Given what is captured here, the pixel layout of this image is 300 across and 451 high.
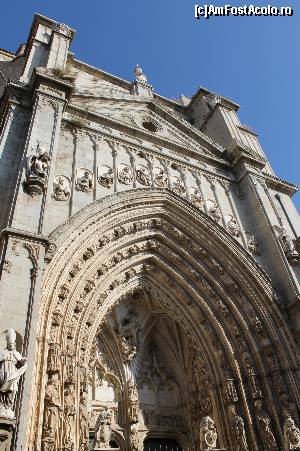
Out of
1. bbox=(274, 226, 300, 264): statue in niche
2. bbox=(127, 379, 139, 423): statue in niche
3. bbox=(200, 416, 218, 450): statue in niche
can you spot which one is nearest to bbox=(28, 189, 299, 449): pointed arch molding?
bbox=(274, 226, 300, 264): statue in niche

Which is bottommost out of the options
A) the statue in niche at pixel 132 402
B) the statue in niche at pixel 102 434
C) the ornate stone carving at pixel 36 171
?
the statue in niche at pixel 102 434

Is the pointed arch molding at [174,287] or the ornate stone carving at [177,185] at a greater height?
the ornate stone carving at [177,185]

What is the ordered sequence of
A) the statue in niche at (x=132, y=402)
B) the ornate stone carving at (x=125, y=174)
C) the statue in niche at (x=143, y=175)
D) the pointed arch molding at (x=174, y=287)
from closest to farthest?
the pointed arch molding at (x=174, y=287), the statue in niche at (x=132, y=402), the ornate stone carving at (x=125, y=174), the statue in niche at (x=143, y=175)

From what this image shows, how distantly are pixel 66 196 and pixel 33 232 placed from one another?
1874 mm

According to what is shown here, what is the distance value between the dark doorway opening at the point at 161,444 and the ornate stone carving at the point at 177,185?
612 centimetres

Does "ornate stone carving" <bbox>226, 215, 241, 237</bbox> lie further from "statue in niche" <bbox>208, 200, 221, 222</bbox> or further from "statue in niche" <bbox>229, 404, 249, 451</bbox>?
"statue in niche" <bbox>229, 404, 249, 451</bbox>

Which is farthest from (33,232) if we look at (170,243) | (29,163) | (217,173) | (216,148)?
(216,148)

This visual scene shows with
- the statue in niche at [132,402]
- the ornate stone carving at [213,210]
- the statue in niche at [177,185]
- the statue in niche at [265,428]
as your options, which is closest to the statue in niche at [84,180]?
the statue in niche at [177,185]

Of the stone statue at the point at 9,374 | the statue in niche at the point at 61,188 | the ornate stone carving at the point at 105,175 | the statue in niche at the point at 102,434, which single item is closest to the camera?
the stone statue at the point at 9,374

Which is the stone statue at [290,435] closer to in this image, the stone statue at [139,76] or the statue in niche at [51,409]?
the statue in niche at [51,409]

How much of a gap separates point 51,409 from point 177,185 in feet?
23.5

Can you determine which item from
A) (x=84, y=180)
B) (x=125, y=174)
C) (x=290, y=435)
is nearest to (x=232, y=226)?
(x=125, y=174)

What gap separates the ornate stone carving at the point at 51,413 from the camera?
6.00 meters

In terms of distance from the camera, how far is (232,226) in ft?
38.4
